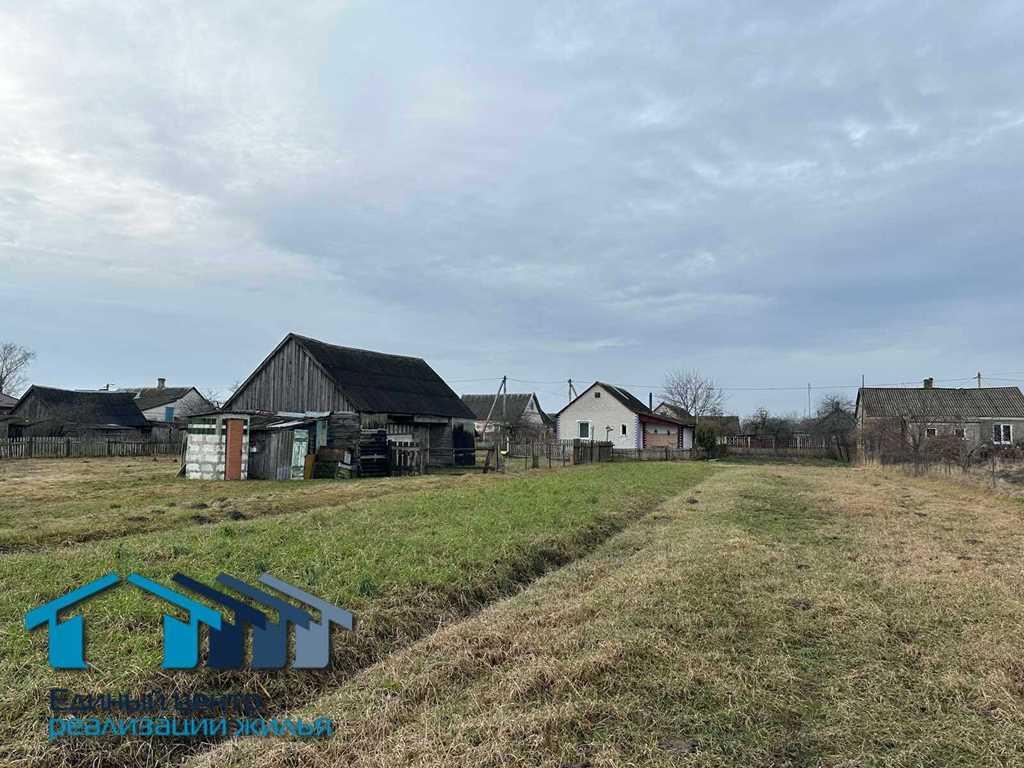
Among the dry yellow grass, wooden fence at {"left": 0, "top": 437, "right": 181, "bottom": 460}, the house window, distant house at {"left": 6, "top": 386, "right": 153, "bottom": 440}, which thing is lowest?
the dry yellow grass

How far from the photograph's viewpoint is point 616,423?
165ft

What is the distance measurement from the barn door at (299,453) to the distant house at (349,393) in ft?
13.4

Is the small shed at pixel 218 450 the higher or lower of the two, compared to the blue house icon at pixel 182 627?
higher

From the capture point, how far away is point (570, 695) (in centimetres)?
436

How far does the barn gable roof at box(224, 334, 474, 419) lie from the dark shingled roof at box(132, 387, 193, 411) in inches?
1851

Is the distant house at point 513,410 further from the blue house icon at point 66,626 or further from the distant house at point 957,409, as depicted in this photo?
the blue house icon at point 66,626

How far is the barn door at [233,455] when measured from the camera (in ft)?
77.2

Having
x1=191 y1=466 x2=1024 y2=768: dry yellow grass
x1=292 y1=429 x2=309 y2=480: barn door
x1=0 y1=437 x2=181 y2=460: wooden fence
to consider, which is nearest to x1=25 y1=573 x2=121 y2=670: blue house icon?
x1=191 y1=466 x2=1024 y2=768: dry yellow grass

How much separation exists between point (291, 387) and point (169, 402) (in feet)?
167

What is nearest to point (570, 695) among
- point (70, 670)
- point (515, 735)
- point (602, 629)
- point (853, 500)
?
point (515, 735)

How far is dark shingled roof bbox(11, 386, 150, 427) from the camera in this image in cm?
4956

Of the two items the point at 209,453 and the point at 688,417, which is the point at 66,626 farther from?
the point at 688,417

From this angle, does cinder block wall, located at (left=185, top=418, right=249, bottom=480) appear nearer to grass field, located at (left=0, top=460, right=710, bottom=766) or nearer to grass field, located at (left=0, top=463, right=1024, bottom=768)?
grass field, located at (left=0, top=460, right=710, bottom=766)

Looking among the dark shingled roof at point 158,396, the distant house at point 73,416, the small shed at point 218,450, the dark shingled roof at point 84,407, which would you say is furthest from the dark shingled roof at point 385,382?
the dark shingled roof at point 158,396
